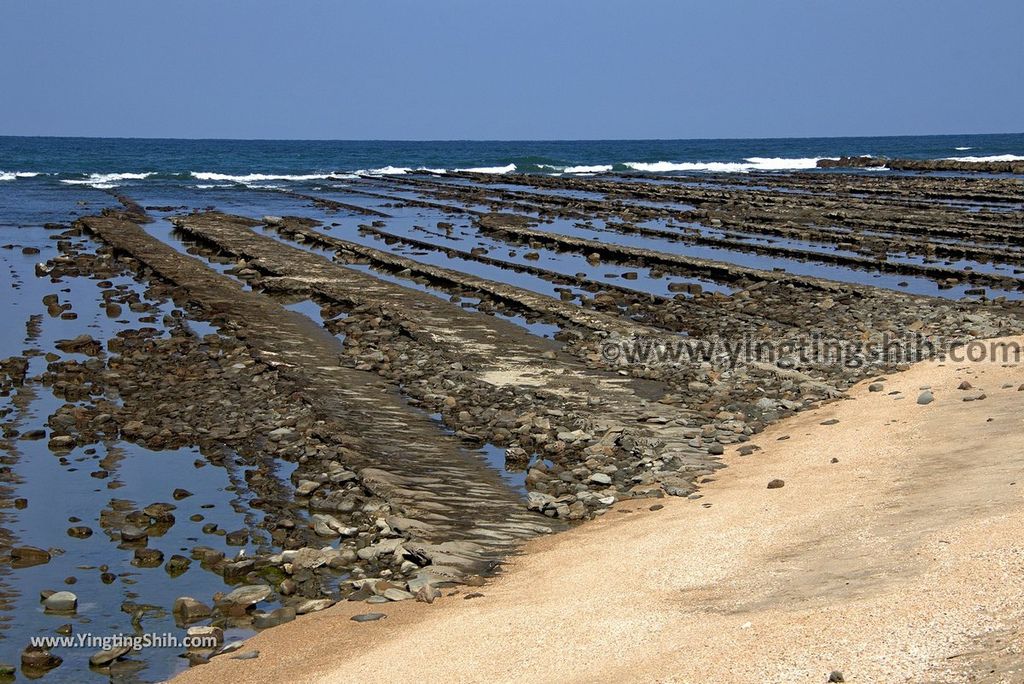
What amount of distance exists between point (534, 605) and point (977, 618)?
3.00m

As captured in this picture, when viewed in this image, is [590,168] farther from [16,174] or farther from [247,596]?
[247,596]

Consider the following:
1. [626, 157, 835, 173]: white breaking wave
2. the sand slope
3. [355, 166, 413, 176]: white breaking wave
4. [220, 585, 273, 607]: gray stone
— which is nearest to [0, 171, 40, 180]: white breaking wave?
[355, 166, 413, 176]: white breaking wave

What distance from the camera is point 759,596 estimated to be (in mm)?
7285

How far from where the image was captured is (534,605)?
779cm

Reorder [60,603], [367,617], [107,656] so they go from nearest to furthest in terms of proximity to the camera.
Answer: [107,656] < [367,617] < [60,603]

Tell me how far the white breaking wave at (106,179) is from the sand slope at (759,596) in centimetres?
6122

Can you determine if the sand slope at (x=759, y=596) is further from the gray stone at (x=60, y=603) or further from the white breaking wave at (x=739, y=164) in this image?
the white breaking wave at (x=739, y=164)

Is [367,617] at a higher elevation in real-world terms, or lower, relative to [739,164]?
lower

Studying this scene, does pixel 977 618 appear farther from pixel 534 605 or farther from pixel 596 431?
pixel 596 431

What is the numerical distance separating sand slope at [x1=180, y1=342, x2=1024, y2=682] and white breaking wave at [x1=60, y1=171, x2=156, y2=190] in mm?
61224

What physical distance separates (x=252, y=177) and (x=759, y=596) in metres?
81.2

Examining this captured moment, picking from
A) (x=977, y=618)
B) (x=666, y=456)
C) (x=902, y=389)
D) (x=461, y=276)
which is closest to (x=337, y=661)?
(x=977, y=618)

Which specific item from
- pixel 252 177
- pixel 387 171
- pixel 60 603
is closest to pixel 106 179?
pixel 252 177

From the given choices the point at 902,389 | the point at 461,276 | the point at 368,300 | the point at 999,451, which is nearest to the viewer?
the point at 999,451
